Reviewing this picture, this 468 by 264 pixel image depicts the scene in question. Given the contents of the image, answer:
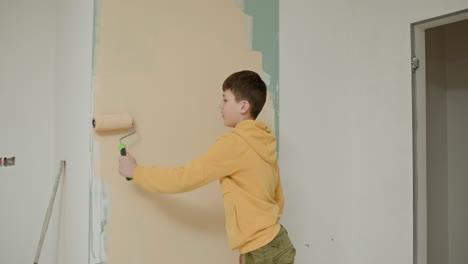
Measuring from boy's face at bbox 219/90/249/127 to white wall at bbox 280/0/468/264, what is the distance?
18.3 inches

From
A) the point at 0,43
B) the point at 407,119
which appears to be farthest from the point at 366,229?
the point at 0,43

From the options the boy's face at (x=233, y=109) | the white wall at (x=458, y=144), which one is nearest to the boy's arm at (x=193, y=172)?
the boy's face at (x=233, y=109)

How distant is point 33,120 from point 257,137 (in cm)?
128

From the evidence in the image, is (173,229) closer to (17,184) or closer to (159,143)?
(159,143)

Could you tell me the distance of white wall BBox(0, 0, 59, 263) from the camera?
170 centimetres

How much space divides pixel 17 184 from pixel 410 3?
2.15m

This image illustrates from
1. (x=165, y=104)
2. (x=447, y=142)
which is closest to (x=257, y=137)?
(x=165, y=104)

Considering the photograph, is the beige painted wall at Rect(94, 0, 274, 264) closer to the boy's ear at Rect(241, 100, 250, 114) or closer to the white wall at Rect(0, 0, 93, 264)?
the boy's ear at Rect(241, 100, 250, 114)

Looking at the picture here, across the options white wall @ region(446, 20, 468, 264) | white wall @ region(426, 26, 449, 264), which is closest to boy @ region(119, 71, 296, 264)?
white wall @ region(426, 26, 449, 264)

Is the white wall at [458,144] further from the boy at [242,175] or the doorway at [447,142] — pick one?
the boy at [242,175]

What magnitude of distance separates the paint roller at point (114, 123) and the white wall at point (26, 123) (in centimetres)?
76

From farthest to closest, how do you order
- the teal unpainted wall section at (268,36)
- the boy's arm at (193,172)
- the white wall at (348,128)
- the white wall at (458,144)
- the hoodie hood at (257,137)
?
the white wall at (458,144), the white wall at (348,128), the teal unpainted wall section at (268,36), the hoodie hood at (257,137), the boy's arm at (193,172)

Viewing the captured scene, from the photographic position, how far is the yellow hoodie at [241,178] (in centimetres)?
105

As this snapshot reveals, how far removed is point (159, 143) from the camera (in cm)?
128
